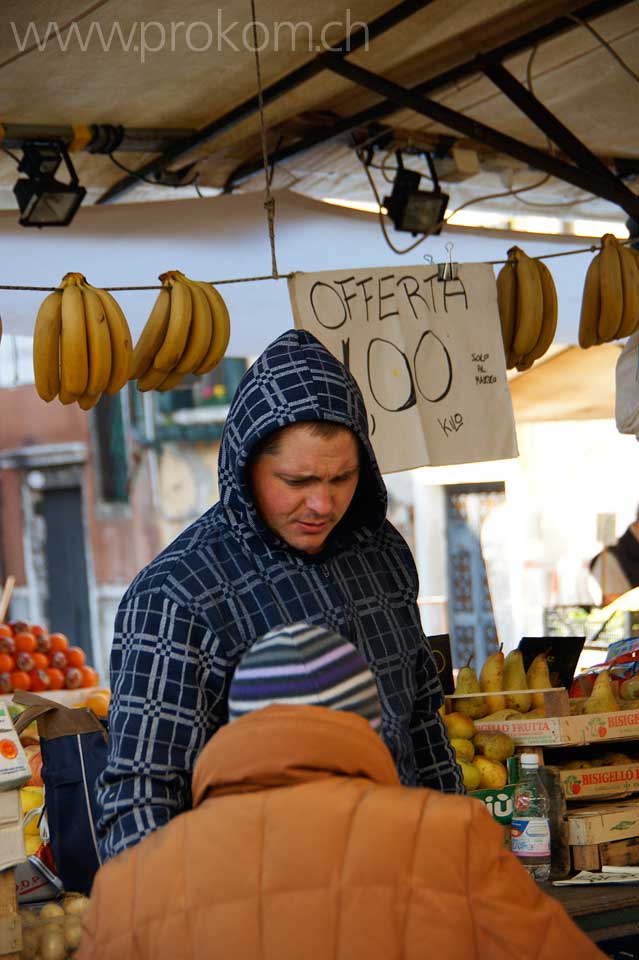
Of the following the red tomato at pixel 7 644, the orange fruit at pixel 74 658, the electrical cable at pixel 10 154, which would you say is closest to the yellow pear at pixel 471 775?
the electrical cable at pixel 10 154

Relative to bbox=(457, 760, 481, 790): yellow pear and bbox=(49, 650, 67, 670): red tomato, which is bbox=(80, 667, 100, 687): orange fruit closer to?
bbox=(49, 650, 67, 670): red tomato

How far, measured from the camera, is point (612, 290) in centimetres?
414

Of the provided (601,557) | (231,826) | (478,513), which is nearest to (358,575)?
(231,826)

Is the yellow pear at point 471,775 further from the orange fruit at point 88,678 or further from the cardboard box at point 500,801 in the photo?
the orange fruit at point 88,678

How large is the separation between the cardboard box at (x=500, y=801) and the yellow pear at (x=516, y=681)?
18.6 inches

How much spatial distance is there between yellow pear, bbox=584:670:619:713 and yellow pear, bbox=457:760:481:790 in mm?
443

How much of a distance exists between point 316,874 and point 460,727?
1.82 meters

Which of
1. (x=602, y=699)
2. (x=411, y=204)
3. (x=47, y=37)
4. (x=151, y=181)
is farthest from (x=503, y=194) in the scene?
(x=602, y=699)

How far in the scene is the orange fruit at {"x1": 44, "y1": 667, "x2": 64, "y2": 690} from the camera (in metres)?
5.27

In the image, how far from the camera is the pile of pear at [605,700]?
314 centimetres

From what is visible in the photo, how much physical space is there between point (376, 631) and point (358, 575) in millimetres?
104

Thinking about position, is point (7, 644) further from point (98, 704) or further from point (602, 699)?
point (602, 699)

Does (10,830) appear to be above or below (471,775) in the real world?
above

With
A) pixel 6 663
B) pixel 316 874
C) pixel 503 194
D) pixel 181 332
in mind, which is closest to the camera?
pixel 316 874
